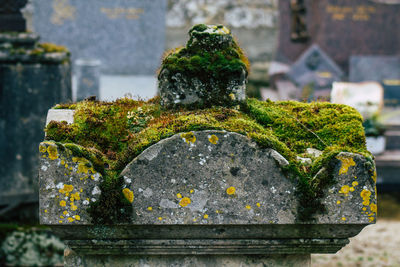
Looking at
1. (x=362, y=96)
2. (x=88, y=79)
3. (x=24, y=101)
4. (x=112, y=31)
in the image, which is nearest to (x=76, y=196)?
(x=24, y=101)

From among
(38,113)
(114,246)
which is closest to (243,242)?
(114,246)

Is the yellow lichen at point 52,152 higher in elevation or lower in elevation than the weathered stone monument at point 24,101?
higher

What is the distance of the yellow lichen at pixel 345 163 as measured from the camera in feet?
6.60

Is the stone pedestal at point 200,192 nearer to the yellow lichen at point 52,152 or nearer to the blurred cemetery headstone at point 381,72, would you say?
the yellow lichen at point 52,152

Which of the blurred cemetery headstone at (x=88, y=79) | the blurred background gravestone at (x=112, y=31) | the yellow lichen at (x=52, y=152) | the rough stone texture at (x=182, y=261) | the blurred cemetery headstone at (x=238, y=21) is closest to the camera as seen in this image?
the yellow lichen at (x=52, y=152)

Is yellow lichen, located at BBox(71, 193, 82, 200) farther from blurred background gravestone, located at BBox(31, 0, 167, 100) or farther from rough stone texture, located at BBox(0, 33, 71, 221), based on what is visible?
blurred background gravestone, located at BBox(31, 0, 167, 100)

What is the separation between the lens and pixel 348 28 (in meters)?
13.1

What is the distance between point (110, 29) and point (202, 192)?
37.9 ft

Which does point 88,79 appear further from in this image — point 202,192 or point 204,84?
point 202,192

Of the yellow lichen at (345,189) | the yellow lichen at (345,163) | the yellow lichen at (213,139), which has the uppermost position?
the yellow lichen at (213,139)

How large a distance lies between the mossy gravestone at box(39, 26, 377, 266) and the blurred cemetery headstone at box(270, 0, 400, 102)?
10.7 m

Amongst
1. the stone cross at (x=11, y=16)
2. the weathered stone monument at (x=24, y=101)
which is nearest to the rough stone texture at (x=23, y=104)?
the weathered stone monument at (x=24, y=101)

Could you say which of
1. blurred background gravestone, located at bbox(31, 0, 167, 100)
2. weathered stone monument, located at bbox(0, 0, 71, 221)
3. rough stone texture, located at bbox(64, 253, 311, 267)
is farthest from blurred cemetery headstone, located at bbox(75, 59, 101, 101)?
rough stone texture, located at bbox(64, 253, 311, 267)

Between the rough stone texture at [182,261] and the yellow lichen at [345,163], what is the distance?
0.45 m
